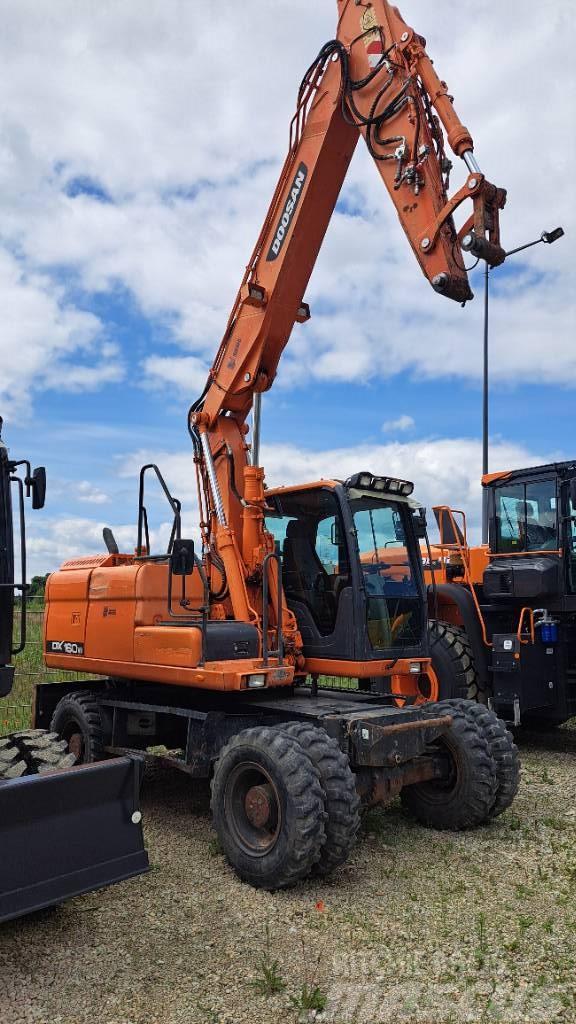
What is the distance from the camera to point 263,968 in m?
4.21

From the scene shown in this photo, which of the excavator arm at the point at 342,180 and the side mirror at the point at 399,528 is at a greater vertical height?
the excavator arm at the point at 342,180

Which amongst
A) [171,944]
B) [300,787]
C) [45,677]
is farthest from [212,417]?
[45,677]

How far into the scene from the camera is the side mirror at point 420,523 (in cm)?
737

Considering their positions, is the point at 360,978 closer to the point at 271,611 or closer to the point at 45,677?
the point at 271,611

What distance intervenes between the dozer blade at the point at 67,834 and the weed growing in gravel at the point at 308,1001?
120 centimetres

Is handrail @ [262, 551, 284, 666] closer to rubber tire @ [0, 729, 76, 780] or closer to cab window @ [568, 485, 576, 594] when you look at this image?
rubber tire @ [0, 729, 76, 780]

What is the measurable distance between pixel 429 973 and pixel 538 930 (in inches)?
33.4

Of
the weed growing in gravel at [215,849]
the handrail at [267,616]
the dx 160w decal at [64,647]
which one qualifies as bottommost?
the weed growing in gravel at [215,849]

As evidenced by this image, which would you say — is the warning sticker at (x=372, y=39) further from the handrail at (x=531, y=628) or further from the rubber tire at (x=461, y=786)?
the handrail at (x=531, y=628)

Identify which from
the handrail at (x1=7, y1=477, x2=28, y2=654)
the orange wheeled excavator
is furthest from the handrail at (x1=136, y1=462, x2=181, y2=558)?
the handrail at (x1=7, y1=477, x2=28, y2=654)

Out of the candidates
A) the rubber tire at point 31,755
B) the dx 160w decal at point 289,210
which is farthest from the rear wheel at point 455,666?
the rubber tire at point 31,755

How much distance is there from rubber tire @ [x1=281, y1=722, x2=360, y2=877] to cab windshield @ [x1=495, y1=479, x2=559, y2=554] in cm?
508

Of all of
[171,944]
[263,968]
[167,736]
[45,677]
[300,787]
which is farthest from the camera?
[45,677]

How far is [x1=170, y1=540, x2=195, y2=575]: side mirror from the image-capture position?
6.55 m
